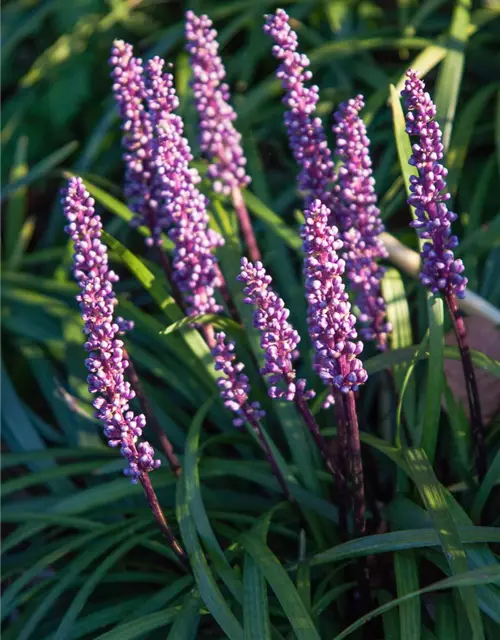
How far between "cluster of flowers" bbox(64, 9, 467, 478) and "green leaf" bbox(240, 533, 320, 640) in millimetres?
412

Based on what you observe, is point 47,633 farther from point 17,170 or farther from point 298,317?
point 17,170

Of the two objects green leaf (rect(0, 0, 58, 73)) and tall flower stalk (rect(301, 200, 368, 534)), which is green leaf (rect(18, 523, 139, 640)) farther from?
green leaf (rect(0, 0, 58, 73))

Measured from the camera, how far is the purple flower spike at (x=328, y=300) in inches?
79.4

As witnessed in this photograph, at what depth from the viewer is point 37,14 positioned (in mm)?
4977

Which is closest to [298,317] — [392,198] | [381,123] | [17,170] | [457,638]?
[392,198]

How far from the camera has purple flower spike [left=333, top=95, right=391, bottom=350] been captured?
8.42 ft

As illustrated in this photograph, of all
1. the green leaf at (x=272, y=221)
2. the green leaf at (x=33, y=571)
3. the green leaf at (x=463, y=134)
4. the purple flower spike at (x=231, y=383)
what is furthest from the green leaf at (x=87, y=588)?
the green leaf at (x=463, y=134)

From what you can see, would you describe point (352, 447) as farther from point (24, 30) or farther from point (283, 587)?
point (24, 30)

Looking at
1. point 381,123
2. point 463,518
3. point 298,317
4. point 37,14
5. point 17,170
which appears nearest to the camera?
point 463,518

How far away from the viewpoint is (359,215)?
8.78 feet

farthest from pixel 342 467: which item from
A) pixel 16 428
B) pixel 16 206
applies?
pixel 16 206

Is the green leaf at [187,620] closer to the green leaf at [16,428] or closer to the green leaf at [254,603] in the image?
the green leaf at [254,603]

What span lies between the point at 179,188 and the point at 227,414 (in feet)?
3.77

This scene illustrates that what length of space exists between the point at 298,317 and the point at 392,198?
70 cm
